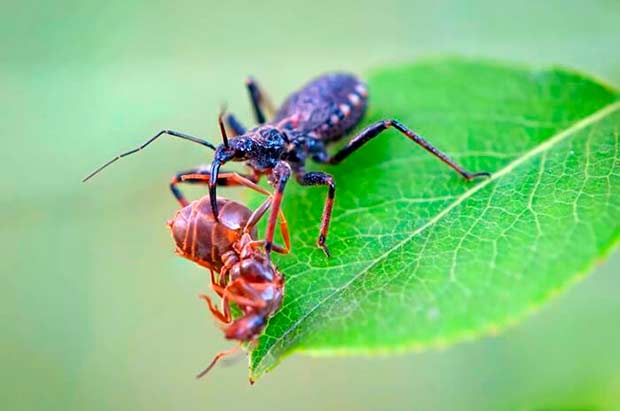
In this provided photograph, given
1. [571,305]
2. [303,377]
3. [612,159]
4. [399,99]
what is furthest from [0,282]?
[612,159]

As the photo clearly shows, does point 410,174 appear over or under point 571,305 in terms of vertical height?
over

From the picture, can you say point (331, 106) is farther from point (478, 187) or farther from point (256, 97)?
point (478, 187)

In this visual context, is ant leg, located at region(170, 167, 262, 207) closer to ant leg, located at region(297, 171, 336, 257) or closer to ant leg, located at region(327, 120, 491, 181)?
ant leg, located at region(297, 171, 336, 257)

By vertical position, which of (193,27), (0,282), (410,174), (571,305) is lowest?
(0,282)

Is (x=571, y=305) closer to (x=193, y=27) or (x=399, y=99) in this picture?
(x=399, y=99)

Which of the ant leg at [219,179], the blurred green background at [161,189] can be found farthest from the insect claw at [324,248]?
the blurred green background at [161,189]
